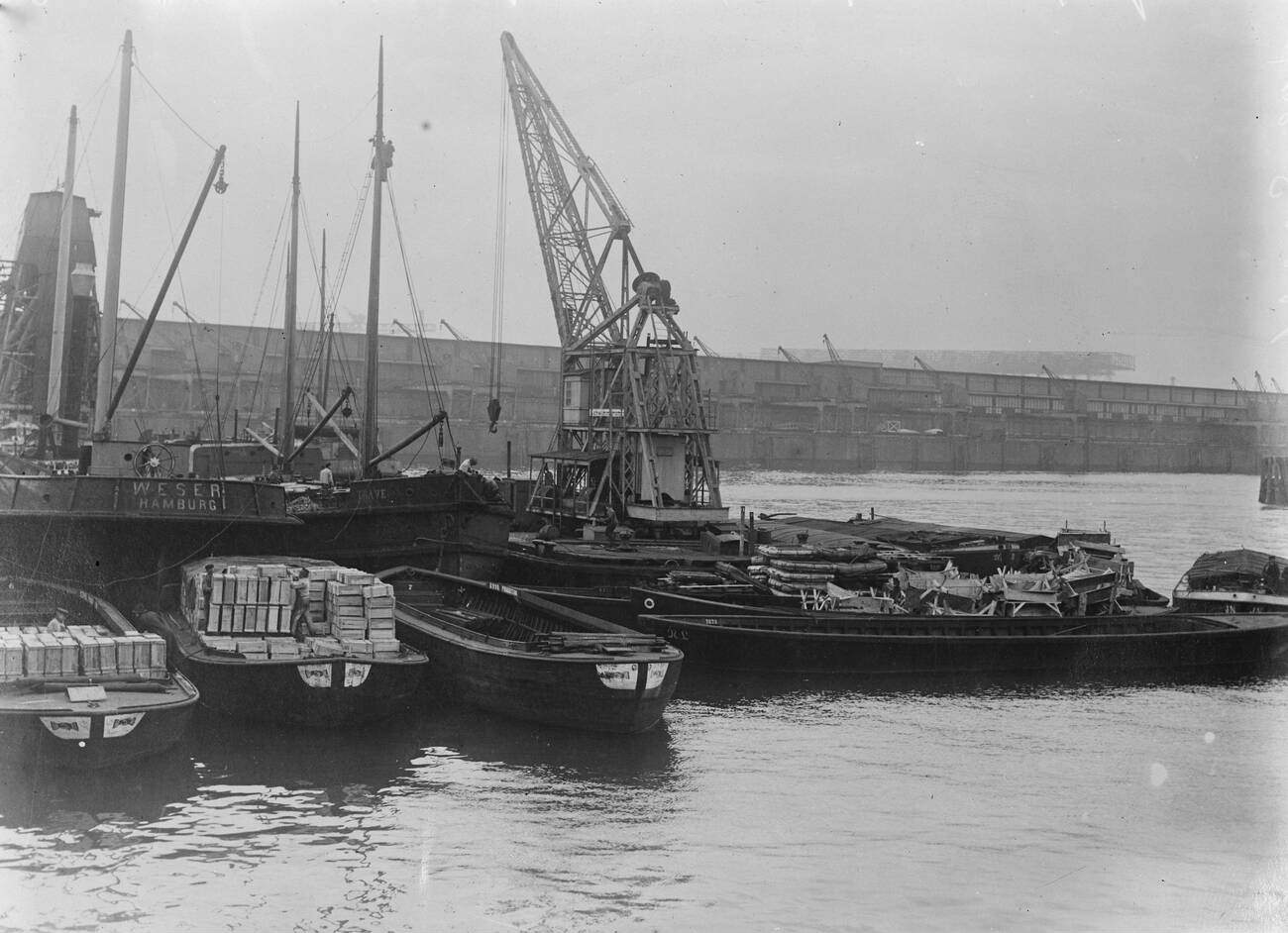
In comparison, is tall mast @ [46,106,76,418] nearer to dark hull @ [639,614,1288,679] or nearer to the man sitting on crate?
the man sitting on crate

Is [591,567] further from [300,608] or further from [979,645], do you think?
[300,608]

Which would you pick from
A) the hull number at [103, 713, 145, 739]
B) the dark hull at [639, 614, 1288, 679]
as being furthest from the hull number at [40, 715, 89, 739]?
the dark hull at [639, 614, 1288, 679]

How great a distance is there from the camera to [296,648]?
60.1ft

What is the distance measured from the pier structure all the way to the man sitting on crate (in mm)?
68966

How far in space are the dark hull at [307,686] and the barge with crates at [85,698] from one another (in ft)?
3.59

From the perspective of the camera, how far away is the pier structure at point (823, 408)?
98.7 metres

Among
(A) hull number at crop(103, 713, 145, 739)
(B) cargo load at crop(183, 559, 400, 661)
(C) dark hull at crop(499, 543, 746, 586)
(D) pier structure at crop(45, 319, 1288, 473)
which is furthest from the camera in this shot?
(D) pier structure at crop(45, 319, 1288, 473)

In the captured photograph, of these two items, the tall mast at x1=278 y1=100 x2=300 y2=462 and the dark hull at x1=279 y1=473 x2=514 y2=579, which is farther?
the tall mast at x1=278 y1=100 x2=300 y2=462

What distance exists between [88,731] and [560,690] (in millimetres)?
7065

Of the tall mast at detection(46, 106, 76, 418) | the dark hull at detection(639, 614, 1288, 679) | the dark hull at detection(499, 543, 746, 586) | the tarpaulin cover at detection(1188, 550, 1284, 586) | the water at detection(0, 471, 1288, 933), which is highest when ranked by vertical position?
the tall mast at detection(46, 106, 76, 418)

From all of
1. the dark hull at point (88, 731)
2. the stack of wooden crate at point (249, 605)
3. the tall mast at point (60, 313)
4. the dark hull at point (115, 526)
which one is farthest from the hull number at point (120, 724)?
the tall mast at point (60, 313)

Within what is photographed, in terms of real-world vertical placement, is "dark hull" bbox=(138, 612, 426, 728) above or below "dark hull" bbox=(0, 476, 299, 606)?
below

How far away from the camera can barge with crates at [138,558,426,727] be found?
17.7 metres

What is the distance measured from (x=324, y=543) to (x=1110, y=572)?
822 inches
